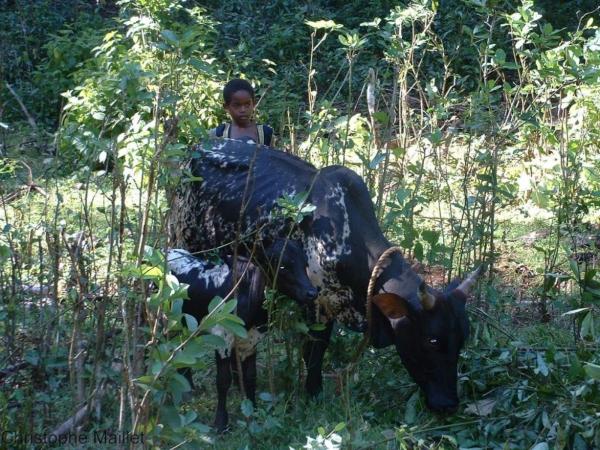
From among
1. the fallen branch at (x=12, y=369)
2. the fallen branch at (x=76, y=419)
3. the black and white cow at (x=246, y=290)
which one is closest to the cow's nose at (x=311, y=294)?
the black and white cow at (x=246, y=290)

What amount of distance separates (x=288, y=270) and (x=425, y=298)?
Answer: 74cm

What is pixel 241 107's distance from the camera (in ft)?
23.3

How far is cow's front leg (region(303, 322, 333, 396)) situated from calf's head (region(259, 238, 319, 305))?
0.44m

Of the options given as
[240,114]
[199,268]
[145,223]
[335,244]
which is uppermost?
[240,114]

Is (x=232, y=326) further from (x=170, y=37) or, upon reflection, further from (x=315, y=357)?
(x=315, y=357)

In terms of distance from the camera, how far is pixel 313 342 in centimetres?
605

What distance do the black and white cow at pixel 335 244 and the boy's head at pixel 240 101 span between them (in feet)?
1.94

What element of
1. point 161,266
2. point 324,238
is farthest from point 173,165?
point 324,238

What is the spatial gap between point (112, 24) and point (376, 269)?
8.19 metres

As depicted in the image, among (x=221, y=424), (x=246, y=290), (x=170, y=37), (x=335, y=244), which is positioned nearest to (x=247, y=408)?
Result: (x=221, y=424)

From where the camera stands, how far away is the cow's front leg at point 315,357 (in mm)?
5969

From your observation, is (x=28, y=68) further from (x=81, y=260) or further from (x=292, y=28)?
(x=81, y=260)

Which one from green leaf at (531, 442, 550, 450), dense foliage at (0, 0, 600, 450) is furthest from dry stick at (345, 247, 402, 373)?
green leaf at (531, 442, 550, 450)

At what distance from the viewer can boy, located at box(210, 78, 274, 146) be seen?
7062 mm
